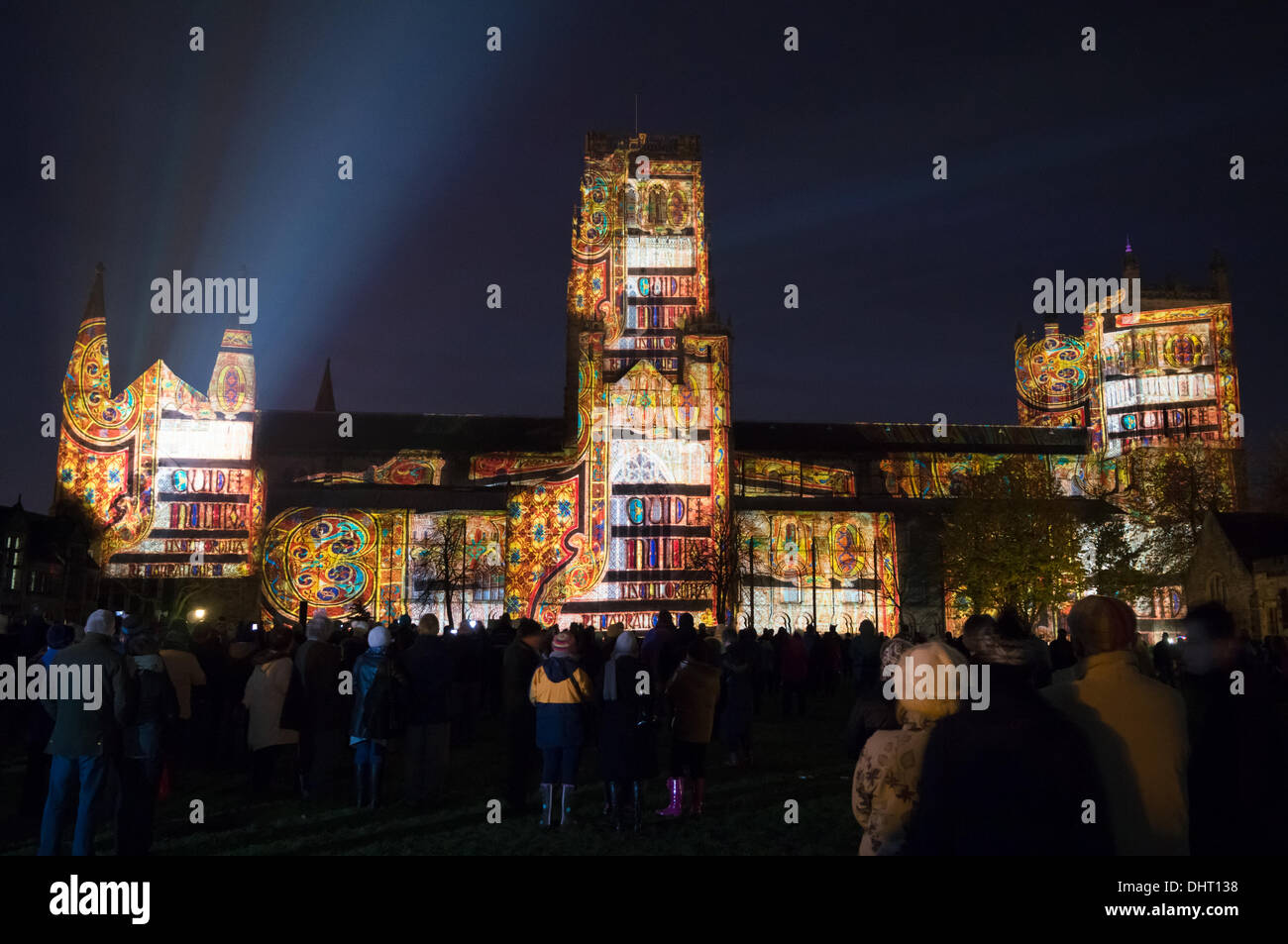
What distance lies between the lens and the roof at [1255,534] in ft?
149

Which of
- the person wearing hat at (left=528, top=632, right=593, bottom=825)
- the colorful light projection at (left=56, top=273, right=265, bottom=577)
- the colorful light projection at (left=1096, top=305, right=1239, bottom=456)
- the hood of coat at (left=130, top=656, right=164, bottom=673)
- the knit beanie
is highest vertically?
the colorful light projection at (left=1096, top=305, right=1239, bottom=456)

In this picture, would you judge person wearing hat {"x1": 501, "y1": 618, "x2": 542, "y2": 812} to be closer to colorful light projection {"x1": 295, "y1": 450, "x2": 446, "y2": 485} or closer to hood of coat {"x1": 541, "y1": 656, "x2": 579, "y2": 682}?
hood of coat {"x1": 541, "y1": 656, "x2": 579, "y2": 682}

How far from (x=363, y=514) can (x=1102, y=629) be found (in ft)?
188

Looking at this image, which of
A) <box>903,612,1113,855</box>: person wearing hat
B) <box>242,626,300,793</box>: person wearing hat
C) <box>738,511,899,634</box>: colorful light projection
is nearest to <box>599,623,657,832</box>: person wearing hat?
<box>242,626,300,793</box>: person wearing hat

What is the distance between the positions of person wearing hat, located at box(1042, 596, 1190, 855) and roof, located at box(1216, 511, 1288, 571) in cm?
4551

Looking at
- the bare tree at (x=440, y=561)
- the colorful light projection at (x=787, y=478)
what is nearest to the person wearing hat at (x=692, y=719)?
the bare tree at (x=440, y=561)

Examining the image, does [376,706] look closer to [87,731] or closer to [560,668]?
[560,668]

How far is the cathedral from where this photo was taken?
5606 cm

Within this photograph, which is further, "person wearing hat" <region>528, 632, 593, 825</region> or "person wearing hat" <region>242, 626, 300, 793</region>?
"person wearing hat" <region>242, 626, 300, 793</region>

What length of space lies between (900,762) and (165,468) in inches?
2331

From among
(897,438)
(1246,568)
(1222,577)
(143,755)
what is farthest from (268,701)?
(897,438)

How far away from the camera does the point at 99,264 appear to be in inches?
2470
